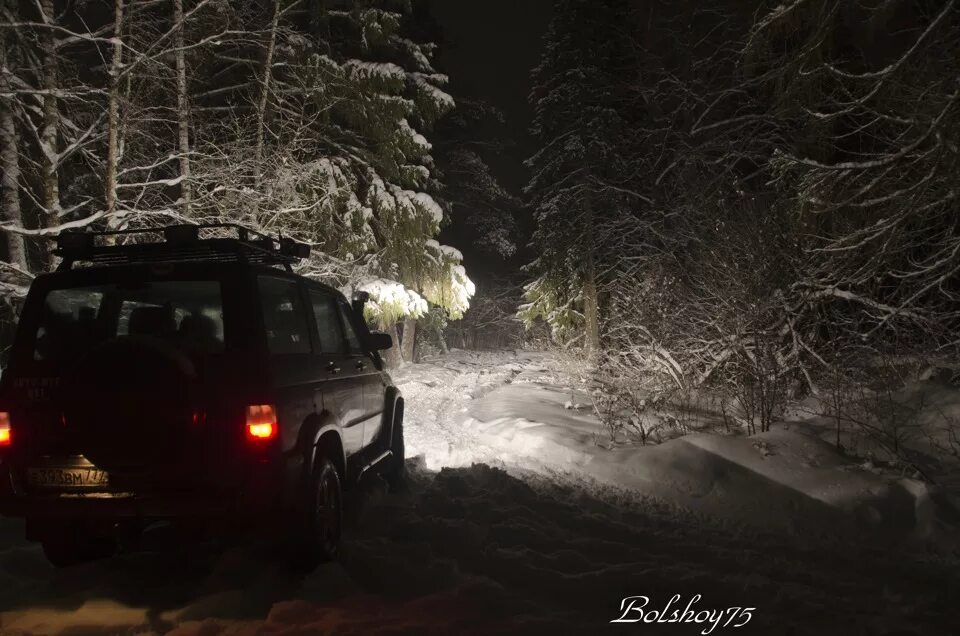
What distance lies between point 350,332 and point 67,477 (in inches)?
104

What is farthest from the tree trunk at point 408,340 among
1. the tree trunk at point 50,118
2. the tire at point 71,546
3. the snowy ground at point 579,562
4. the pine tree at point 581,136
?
the tire at point 71,546

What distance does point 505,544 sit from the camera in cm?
457

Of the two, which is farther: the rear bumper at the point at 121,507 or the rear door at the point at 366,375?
the rear door at the point at 366,375

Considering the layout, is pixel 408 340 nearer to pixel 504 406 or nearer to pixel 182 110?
pixel 504 406

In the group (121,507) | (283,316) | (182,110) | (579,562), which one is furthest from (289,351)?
(182,110)

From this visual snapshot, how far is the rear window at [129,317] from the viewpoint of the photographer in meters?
A: 3.68

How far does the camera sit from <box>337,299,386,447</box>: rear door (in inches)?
208

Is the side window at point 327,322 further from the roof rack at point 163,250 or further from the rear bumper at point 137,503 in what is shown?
the rear bumper at point 137,503

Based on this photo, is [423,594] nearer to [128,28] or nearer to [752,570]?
[752,570]

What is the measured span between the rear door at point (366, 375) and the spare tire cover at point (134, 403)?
188 centimetres

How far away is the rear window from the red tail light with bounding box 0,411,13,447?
1.23 ft

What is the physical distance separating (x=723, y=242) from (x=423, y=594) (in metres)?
7.51

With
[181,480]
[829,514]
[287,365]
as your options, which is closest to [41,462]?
[181,480]

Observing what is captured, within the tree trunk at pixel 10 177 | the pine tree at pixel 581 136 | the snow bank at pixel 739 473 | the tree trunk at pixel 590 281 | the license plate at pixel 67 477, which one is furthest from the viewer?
the pine tree at pixel 581 136
